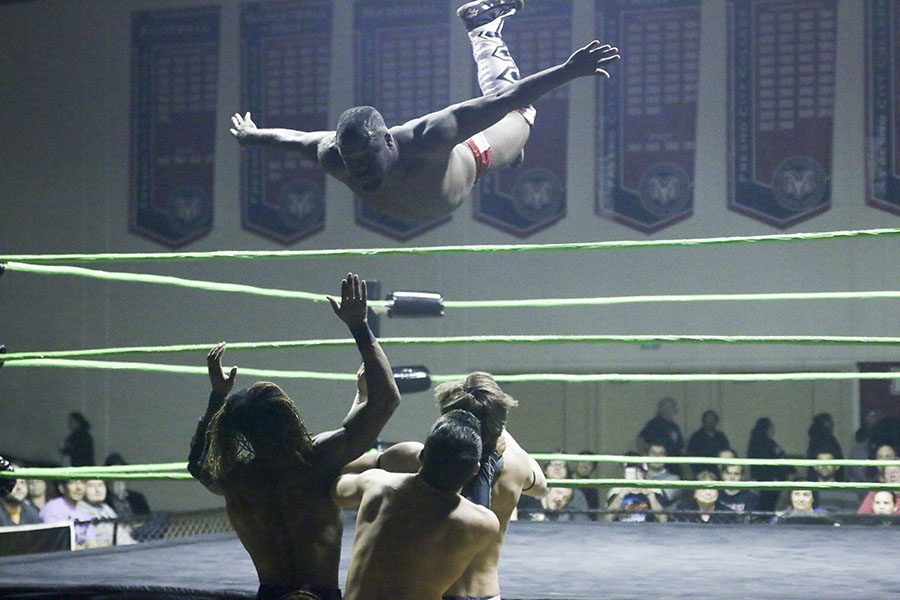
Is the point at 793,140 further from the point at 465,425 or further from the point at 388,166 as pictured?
the point at 465,425

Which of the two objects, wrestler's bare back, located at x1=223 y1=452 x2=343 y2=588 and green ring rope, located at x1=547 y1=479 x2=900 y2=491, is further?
green ring rope, located at x1=547 y1=479 x2=900 y2=491

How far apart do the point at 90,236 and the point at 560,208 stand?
318cm

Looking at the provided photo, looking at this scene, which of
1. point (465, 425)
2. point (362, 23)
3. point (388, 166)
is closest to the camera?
point (465, 425)

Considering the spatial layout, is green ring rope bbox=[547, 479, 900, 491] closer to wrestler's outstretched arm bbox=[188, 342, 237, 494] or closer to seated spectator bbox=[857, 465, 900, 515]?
wrestler's outstretched arm bbox=[188, 342, 237, 494]

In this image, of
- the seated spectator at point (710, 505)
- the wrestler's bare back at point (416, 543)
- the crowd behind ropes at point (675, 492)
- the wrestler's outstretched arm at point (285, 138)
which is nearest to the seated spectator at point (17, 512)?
the crowd behind ropes at point (675, 492)

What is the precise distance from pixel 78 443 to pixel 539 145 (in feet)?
11.6

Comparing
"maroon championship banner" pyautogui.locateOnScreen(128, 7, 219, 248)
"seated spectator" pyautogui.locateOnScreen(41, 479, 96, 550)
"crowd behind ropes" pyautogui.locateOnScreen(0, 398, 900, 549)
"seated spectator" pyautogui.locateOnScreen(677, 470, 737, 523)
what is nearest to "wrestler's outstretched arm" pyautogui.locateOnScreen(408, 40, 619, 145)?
"seated spectator" pyautogui.locateOnScreen(677, 470, 737, 523)

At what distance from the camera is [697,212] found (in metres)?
7.23

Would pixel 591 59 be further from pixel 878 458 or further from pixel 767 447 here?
pixel 767 447

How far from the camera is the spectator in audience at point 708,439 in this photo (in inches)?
269

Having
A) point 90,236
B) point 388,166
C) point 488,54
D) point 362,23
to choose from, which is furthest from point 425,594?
point 90,236

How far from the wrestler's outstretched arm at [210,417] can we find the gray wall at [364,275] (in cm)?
461

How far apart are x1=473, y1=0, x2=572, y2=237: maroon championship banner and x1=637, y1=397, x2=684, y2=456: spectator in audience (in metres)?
1.32

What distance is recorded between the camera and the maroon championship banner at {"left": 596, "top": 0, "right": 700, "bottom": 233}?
7.20 meters
